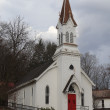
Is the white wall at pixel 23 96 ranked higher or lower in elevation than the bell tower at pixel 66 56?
lower

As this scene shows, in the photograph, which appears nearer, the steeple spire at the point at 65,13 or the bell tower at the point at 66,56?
the bell tower at the point at 66,56

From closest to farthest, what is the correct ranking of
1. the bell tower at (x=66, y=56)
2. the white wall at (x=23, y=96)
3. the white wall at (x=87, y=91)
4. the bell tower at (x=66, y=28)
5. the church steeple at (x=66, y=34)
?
the bell tower at (x=66, y=56) → the church steeple at (x=66, y=34) → the white wall at (x=23, y=96) → the bell tower at (x=66, y=28) → the white wall at (x=87, y=91)

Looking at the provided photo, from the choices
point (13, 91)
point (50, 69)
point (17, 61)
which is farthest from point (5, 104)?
point (50, 69)

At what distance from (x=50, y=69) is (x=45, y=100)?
4122 mm

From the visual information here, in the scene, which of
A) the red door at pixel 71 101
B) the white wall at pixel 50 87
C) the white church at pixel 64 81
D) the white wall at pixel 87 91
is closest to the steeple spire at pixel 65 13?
the white church at pixel 64 81

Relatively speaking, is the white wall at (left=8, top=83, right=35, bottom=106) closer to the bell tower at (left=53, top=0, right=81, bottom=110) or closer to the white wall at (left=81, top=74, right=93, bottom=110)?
the bell tower at (left=53, top=0, right=81, bottom=110)

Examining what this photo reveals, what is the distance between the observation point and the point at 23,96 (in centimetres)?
3691

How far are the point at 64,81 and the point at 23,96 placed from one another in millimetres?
8901

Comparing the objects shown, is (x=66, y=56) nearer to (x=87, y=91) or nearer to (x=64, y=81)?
(x=64, y=81)

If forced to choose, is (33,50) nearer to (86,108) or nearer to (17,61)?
(17,61)

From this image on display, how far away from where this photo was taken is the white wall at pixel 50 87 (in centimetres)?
3067

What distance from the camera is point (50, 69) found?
31.9 meters

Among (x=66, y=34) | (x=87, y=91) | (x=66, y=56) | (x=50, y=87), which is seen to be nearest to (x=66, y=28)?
(x=66, y=34)

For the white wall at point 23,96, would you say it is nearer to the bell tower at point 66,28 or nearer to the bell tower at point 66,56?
the bell tower at point 66,56
